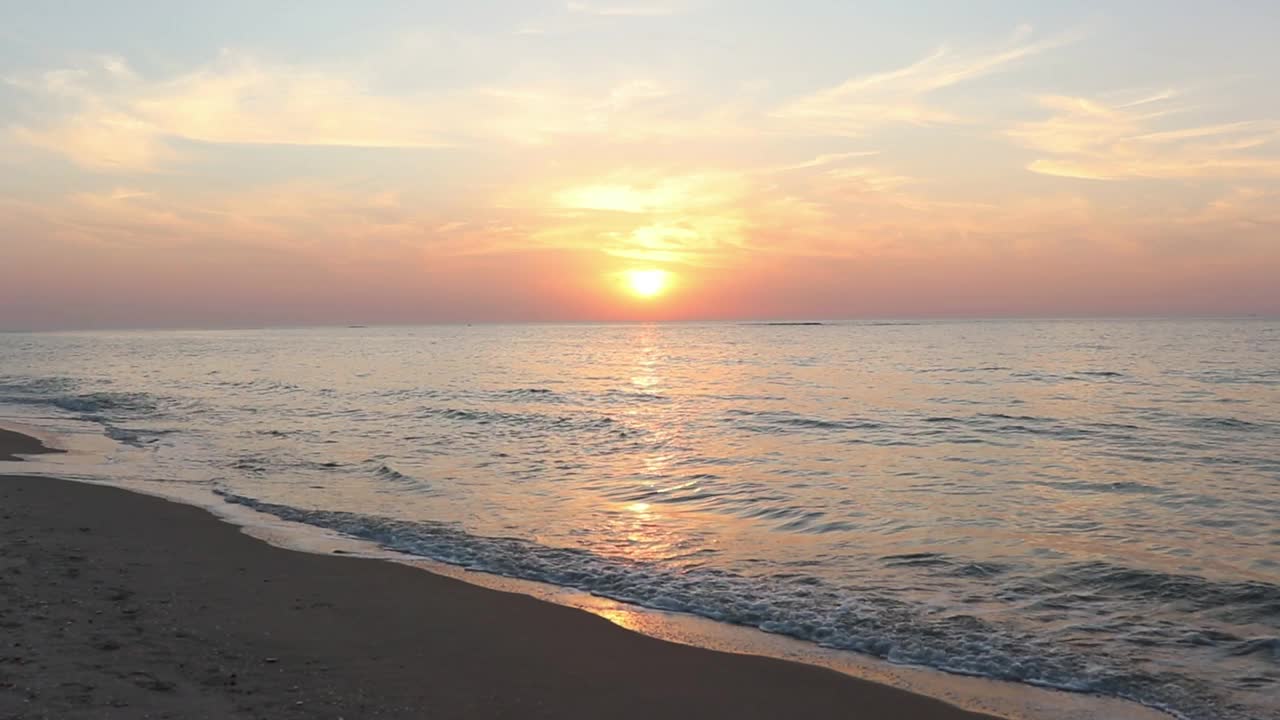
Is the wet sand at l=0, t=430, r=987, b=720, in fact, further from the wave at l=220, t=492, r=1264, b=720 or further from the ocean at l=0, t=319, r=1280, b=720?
the ocean at l=0, t=319, r=1280, b=720

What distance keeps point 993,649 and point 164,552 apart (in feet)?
37.1

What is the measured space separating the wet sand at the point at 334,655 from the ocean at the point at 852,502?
150 cm

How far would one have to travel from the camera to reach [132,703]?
641cm

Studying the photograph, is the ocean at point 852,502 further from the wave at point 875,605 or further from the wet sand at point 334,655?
the wet sand at point 334,655

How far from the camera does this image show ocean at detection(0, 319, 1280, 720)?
9.25 m

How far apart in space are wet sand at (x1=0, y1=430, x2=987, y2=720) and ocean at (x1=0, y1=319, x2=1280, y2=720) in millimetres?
1500

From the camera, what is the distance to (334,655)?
7945 millimetres

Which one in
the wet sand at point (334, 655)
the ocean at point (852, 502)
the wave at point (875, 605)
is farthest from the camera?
the ocean at point (852, 502)

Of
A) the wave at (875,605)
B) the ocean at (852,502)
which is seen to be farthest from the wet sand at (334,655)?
the ocean at (852,502)

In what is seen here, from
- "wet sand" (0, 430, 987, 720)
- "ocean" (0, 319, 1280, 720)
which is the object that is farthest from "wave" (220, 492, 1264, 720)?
"wet sand" (0, 430, 987, 720)

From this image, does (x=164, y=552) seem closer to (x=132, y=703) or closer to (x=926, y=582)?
(x=132, y=703)

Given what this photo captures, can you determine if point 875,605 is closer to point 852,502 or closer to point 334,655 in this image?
point 334,655

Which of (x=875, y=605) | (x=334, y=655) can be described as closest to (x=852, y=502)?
(x=875, y=605)

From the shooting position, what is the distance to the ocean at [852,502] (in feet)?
30.3
